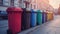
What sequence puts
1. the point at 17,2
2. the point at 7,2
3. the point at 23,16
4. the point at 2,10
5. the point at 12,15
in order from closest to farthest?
the point at 12,15, the point at 23,16, the point at 2,10, the point at 7,2, the point at 17,2

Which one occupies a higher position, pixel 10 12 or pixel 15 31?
pixel 10 12

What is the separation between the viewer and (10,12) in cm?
753

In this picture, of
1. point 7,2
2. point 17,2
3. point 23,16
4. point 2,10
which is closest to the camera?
point 23,16

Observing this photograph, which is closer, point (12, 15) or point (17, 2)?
point (12, 15)

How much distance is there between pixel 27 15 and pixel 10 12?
5.73 ft

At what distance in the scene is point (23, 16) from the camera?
28.5 feet

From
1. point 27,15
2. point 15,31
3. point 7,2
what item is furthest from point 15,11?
point 7,2

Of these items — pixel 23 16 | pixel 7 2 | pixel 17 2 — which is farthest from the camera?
pixel 17 2

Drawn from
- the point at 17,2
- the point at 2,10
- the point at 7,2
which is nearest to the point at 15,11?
the point at 2,10

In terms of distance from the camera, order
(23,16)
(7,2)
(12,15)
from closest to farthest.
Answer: (12,15)
(23,16)
(7,2)

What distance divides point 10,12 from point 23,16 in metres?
1.29

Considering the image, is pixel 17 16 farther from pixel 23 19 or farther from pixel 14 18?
pixel 23 19

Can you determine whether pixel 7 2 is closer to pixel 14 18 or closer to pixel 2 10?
pixel 2 10

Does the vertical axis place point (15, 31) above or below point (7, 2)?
below
